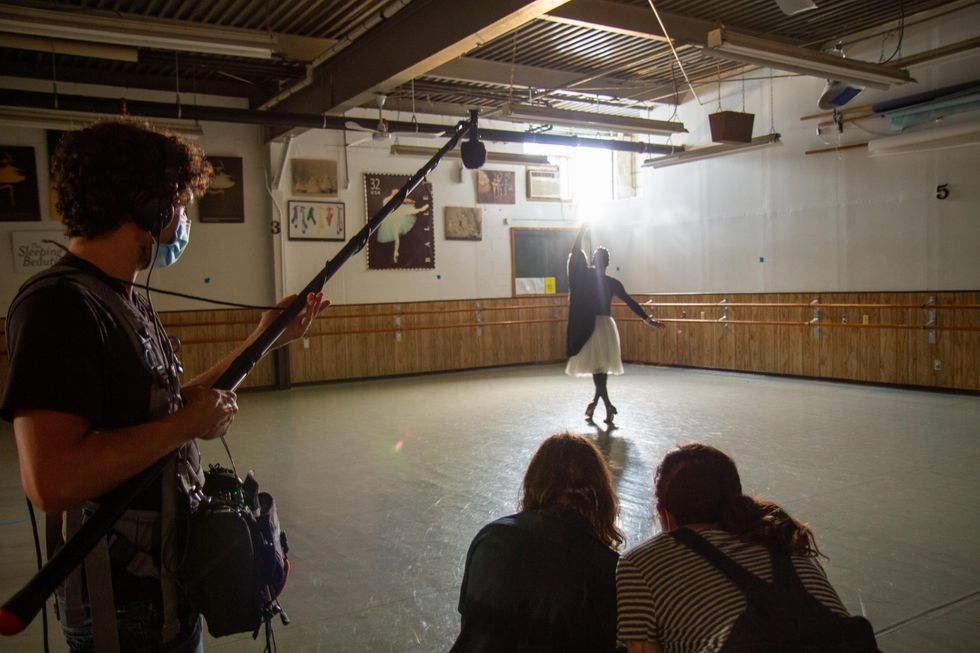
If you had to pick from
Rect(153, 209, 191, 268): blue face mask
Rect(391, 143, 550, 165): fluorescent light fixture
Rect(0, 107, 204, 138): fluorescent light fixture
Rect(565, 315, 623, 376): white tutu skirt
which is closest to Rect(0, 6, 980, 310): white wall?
Rect(391, 143, 550, 165): fluorescent light fixture

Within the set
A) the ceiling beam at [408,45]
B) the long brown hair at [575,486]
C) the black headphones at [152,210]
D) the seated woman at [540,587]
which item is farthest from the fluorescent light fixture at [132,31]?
the seated woman at [540,587]

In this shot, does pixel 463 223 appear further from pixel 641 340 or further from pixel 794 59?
pixel 794 59

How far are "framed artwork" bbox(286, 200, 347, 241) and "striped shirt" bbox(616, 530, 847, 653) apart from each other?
33.4ft

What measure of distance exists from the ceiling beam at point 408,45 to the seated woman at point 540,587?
14.6 feet

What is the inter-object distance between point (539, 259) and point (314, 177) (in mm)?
4324

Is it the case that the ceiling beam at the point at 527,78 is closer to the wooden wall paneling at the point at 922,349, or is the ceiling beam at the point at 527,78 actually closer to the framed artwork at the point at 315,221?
the framed artwork at the point at 315,221

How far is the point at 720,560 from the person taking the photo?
1.56 m

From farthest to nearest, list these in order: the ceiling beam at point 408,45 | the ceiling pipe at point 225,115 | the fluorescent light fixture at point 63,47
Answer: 1. the ceiling pipe at point 225,115
2. the fluorescent light fixture at point 63,47
3. the ceiling beam at point 408,45

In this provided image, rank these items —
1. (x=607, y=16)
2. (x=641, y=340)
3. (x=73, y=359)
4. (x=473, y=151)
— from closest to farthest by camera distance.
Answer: (x=73, y=359) → (x=473, y=151) → (x=607, y=16) → (x=641, y=340)

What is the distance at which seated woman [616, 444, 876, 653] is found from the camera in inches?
57.1

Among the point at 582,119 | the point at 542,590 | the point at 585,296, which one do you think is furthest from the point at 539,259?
the point at 542,590

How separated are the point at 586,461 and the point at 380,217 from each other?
809 millimetres

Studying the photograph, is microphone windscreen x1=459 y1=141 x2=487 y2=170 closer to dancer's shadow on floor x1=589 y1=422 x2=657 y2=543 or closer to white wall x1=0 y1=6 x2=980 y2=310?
dancer's shadow on floor x1=589 y1=422 x2=657 y2=543

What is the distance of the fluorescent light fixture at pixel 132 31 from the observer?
546 centimetres
